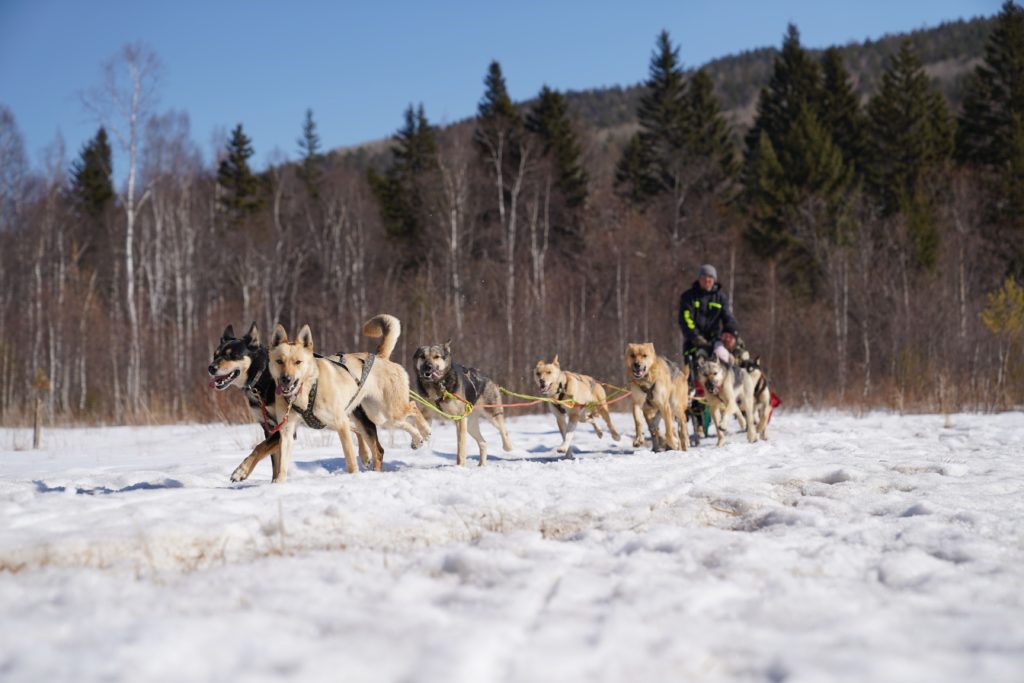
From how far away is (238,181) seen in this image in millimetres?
39438

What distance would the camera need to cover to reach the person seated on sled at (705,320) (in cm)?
875

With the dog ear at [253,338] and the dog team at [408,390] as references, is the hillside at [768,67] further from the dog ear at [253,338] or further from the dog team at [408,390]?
the dog ear at [253,338]

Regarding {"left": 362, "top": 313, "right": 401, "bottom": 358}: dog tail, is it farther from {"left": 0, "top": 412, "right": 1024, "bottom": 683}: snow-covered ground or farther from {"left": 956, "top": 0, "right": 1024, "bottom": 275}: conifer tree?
{"left": 956, "top": 0, "right": 1024, "bottom": 275}: conifer tree

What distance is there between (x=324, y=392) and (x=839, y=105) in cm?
3950

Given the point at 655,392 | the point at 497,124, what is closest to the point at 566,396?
the point at 655,392

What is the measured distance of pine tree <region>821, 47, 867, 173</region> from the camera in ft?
122

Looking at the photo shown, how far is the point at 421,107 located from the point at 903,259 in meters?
25.8

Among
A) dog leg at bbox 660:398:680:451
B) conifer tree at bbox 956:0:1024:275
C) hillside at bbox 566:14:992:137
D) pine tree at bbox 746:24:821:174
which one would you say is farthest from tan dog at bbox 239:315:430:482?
hillside at bbox 566:14:992:137

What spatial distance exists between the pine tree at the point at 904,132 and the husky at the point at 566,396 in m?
29.7

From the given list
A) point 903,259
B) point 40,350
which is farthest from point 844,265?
point 40,350

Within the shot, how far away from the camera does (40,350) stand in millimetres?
23828

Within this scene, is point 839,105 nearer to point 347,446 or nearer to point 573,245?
point 573,245

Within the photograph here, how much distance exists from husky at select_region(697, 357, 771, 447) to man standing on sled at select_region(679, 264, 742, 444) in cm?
24

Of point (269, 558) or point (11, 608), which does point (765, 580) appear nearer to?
point (269, 558)
